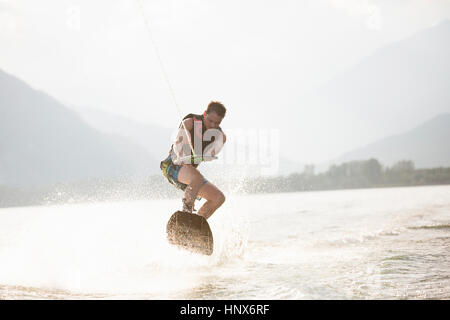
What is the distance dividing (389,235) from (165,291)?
7882 mm

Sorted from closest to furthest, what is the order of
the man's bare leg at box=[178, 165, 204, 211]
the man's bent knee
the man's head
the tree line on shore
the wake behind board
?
the man's head, the wake behind board, the man's bare leg at box=[178, 165, 204, 211], the man's bent knee, the tree line on shore

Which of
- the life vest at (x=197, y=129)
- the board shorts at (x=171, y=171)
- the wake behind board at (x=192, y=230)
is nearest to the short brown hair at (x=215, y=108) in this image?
the life vest at (x=197, y=129)

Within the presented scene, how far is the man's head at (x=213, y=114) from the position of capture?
23.5ft

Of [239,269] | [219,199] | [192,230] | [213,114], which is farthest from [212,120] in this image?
[239,269]

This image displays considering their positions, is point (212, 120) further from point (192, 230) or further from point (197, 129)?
point (192, 230)

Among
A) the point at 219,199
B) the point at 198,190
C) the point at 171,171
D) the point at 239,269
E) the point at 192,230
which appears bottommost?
the point at 239,269

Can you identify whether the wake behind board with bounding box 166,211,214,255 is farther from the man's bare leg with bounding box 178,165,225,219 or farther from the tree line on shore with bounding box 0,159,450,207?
the tree line on shore with bounding box 0,159,450,207

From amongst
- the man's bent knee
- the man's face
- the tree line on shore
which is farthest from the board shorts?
the tree line on shore

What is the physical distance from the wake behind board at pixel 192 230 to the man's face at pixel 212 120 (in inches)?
59.0

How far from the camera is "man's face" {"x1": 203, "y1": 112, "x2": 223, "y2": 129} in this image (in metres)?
7.16

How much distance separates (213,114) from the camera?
715 centimetres

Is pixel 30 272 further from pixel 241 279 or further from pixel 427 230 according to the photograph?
pixel 427 230

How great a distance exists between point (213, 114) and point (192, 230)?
6.35 ft
